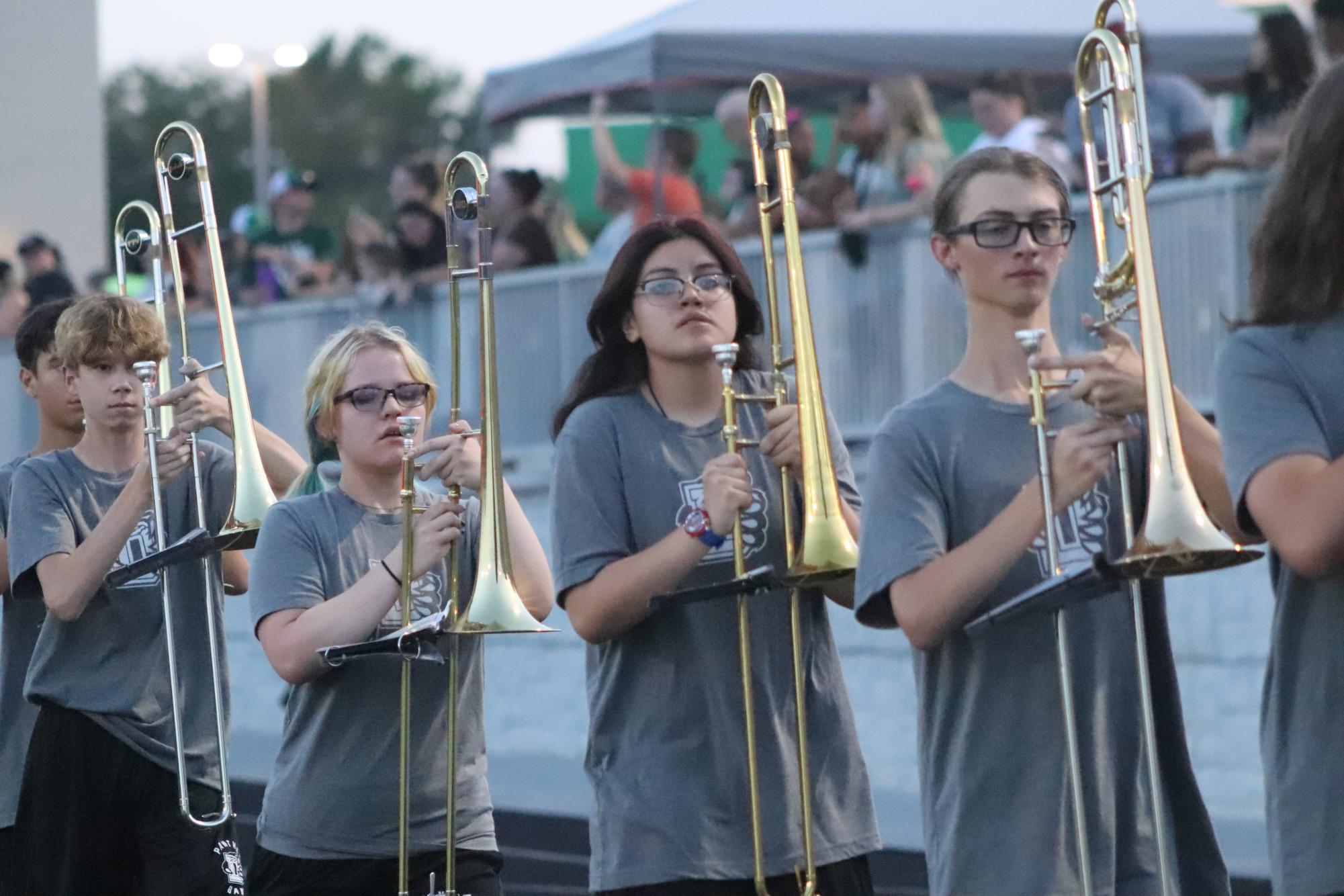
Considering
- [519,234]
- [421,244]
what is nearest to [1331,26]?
[519,234]

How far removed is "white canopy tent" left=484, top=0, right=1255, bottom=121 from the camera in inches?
473

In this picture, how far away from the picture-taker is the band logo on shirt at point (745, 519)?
14.6ft

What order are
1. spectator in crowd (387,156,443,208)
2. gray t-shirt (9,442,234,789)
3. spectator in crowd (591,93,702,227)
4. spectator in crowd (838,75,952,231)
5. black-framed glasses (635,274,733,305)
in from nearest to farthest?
black-framed glasses (635,274,733,305), gray t-shirt (9,442,234,789), spectator in crowd (838,75,952,231), spectator in crowd (591,93,702,227), spectator in crowd (387,156,443,208)

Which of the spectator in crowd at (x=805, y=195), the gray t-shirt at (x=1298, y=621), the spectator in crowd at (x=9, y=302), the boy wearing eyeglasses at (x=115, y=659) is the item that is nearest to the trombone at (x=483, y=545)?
the boy wearing eyeglasses at (x=115, y=659)

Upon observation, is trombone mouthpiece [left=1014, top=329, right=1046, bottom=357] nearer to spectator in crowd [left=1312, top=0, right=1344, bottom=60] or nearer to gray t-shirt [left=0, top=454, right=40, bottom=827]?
gray t-shirt [left=0, top=454, right=40, bottom=827]

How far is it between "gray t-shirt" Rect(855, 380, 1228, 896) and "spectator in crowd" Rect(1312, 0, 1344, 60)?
15.7 feet

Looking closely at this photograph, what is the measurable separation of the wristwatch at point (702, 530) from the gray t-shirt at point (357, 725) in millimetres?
723

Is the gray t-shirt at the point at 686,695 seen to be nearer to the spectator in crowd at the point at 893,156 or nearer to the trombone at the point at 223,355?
the trombone at the point at 223,355

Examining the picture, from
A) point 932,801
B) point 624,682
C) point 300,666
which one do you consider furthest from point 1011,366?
point 300,666

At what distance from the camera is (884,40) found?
40.0 feet

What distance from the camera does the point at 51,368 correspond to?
6.20 m

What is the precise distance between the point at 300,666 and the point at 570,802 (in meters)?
7.03

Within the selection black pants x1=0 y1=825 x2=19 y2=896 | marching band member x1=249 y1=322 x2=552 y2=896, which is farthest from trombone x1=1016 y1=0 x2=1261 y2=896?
black pants x1=0 y1=825 x2=19 y2=896

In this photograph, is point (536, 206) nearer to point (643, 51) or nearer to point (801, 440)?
point (643, 51)
